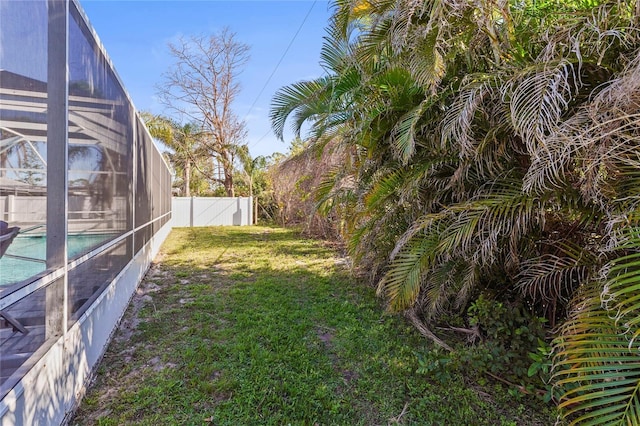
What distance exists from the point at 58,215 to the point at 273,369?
1.88 m

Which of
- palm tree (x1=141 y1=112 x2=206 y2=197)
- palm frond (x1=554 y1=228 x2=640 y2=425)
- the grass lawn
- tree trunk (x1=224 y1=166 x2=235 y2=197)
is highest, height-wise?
palm tree (x1=141 y1=112 x2=206 y2=197)

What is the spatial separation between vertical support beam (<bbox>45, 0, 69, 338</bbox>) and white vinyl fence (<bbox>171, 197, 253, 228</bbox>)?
13.1 m

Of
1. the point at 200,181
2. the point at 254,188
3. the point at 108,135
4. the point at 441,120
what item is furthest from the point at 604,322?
the point at 200,181

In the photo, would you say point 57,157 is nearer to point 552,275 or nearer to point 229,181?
point 552,275

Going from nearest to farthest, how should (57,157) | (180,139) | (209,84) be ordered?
1. (57,157)
2. (180,139)
3. (209,84)

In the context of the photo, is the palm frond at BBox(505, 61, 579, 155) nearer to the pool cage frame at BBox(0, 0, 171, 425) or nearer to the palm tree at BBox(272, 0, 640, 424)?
the palm tree at BBox(272, 0, 640, 424)

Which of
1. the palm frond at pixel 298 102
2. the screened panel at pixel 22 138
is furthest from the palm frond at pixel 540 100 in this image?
the screened panel at pixel 22 138

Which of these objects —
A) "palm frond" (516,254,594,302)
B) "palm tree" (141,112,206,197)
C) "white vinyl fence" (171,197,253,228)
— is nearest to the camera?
"palm frond" (516,254,594,302)

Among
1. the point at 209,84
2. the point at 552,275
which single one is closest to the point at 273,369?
the point at 552,275

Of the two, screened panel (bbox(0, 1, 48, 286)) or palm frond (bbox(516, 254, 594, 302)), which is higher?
screened panel (bbox(0, 1, 48, 286))

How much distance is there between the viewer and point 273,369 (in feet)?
8.19

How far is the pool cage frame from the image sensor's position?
1385 millimetres

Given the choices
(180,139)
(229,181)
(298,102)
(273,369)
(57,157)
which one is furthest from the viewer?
(229,181)

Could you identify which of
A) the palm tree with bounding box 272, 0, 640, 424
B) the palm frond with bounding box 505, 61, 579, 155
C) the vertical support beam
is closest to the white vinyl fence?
the palm tree with bounding box 272, 0, 640, 424
